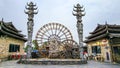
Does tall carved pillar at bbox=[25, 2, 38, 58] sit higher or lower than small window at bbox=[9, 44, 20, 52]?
higher

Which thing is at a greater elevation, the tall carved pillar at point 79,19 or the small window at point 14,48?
the tall carved pillar at point 79,19

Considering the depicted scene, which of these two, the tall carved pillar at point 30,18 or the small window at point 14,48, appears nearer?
the tall carved pillar at point 30,18

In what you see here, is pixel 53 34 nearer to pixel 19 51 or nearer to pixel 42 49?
pixel 42 49

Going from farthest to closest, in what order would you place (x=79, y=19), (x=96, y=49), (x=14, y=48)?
1. (x=14, y=48)
2. (x=96, y=49)
3. (x=79, y=19)

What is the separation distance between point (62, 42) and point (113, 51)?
22.8ft

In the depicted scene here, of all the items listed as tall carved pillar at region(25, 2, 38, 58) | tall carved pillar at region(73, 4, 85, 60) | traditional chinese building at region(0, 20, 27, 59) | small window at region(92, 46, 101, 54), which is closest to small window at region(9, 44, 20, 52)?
traditional chinese building at region(0, 20, 27, 59)

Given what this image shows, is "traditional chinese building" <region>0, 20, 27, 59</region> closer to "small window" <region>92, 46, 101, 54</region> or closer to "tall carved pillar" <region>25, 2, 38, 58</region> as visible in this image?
"tall carved pillar" <region>25, 2, 38, 58</region>

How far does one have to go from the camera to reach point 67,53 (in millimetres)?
18375

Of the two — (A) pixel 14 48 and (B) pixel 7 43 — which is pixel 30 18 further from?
(A) pixel 14 48

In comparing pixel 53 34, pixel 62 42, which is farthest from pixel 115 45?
pixel 53 34

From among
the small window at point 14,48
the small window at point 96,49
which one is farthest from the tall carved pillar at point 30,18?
the small window at point 96,49

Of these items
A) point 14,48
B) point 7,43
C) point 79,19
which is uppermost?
point 79,19

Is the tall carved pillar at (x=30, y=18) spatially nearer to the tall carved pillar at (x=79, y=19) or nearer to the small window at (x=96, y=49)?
the tall carved pillar at (x=79, y=19)

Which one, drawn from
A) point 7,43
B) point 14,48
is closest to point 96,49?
point 14,48
